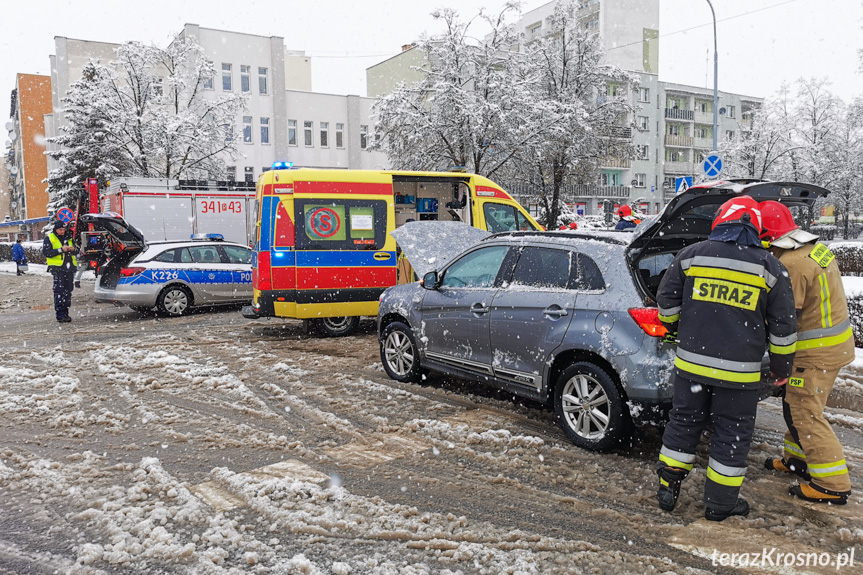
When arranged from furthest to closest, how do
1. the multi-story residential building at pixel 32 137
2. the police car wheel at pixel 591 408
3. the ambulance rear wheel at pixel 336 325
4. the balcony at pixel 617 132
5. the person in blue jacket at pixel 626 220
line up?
the multi-story residential building at pixel 32 137, the balcony at pixel 617 132, the person in blue jacket at pixel 626 220, the ambulance rear wheel at pixel 336 325, the police car wheel at pixel 591 408

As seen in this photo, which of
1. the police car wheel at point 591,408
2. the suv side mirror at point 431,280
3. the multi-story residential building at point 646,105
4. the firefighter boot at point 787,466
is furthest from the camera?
the multi-story residential building at point 646,105

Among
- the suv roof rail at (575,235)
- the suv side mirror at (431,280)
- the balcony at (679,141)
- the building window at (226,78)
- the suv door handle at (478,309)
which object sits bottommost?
the suv door handle at (478,309)

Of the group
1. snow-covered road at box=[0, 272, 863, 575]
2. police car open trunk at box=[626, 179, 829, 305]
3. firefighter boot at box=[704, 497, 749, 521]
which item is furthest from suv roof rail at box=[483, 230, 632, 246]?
firefighter boot at box=[704, 497, 749, 521]

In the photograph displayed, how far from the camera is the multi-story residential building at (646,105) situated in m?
48.7

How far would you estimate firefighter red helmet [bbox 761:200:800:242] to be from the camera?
4.02m

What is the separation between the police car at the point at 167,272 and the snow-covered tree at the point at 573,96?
10.1 meters

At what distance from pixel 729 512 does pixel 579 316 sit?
1.66 metres

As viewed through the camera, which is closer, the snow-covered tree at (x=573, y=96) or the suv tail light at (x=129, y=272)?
the suv tail light at (x=129, y=272)

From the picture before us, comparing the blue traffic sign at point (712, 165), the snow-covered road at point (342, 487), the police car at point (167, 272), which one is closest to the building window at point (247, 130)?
the police car at point (167, 272)

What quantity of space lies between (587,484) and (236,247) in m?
10.3

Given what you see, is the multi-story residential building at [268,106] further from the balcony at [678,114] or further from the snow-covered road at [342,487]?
the snow-covered road at [342,487]

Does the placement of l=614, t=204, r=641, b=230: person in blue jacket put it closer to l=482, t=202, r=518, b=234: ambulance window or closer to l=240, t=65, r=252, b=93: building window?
l=482, t=202, r=518, b=234: ambulance window

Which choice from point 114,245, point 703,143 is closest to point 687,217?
point 114,245

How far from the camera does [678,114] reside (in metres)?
56.2
